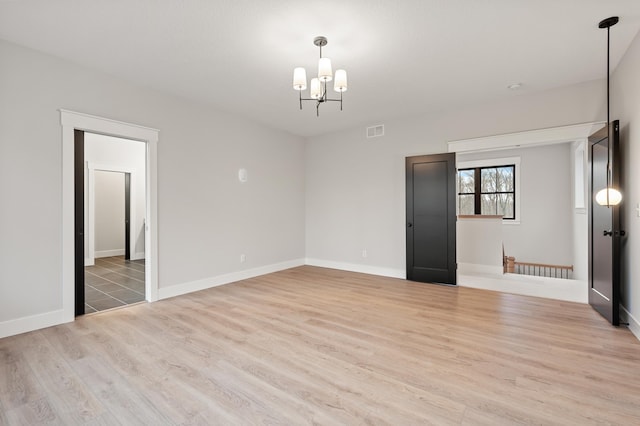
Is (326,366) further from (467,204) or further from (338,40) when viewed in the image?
(467,204)

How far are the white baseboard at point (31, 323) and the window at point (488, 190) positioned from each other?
835 centimetres

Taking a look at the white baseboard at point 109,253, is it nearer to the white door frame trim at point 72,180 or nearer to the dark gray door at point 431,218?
the white door frame trim at point 72,180

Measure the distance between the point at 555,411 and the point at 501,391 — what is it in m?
0.29

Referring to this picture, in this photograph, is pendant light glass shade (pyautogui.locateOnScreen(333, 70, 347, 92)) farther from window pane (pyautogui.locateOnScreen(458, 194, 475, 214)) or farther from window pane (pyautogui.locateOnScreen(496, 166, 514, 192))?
window pane (pyautogui.locateOnScreen(458, 194, 475, 214))

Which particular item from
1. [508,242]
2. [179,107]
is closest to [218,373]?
[179,107]

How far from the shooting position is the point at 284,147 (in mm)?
6316

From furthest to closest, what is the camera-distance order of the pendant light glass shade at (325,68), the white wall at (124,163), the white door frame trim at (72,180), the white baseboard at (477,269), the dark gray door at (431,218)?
the white wall at (124,163) → the white baseboard at (477,269) → the dark gray door at (431,218) → the white door frame trim at (72,180) → the pendant light glass shade at (325,68)

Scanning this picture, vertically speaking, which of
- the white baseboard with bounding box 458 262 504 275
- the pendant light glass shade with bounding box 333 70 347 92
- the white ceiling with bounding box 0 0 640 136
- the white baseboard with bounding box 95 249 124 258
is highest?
the white ceiling with bounding box 0 0 640 136

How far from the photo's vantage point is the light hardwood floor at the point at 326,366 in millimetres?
1861

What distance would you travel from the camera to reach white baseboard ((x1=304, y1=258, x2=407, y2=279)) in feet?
18.2

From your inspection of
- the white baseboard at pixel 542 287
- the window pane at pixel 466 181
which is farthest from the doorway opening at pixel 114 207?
the window pane at pixel 466 181

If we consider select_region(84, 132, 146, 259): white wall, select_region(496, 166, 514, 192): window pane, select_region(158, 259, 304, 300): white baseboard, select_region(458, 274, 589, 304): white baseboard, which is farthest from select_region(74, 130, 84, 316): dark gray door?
select_region(496, 166, 514, 192): window pane

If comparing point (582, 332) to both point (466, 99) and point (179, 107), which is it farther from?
point (179, 107)

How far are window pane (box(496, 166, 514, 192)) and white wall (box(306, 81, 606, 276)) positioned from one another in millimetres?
591
